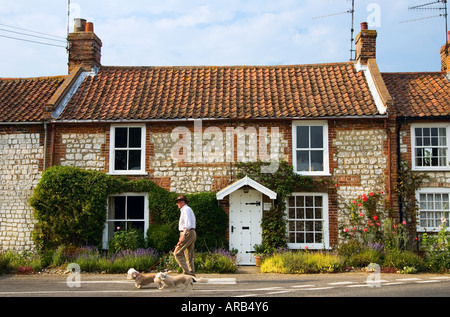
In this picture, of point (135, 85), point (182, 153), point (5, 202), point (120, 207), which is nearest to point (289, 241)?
point (182, 153)

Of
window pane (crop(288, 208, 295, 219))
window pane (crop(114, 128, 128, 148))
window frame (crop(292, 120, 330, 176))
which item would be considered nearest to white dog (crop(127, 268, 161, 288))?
window pane (crop(288, 208, 295, 219))

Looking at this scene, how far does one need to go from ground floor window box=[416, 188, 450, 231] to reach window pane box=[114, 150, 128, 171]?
31.9 ft

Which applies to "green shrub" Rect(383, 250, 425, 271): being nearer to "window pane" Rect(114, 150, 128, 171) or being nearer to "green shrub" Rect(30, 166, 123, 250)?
"window pane" Rect(114, 150, 128, 171)

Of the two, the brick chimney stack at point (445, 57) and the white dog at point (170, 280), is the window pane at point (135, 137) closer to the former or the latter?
the white dog at point (170, 280)

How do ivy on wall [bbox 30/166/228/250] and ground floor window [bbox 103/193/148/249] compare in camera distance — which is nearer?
ivy on wall [bbox 30/166/228/250]

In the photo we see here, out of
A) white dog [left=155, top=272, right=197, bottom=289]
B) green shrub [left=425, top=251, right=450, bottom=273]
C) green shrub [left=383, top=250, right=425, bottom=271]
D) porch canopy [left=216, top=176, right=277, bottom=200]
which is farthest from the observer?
porch canopy [left=216, top=176, right=277, bottom=200]

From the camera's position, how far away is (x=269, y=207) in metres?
15.7

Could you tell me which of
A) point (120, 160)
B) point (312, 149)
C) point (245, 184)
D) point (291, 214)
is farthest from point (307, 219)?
point (120, 160)

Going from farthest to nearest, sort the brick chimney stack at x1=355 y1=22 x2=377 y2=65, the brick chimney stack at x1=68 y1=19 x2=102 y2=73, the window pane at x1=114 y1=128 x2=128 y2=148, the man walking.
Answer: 1. the brick chimney stack at x1=68 y1=19 x2=102 y2=73
2. the brick chimney stack at x1=355 y1=22 x2=377 y2=65
3. the window pane at x1=114 y1=128 x2=128 y2=148
4. the man walking

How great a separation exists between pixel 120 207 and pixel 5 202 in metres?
3.89

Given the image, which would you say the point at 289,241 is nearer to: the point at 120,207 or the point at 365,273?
the point at 365,273

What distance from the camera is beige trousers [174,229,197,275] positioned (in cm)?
1115

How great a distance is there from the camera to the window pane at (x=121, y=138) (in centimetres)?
1639

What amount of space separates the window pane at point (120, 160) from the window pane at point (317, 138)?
6258 millimetres
